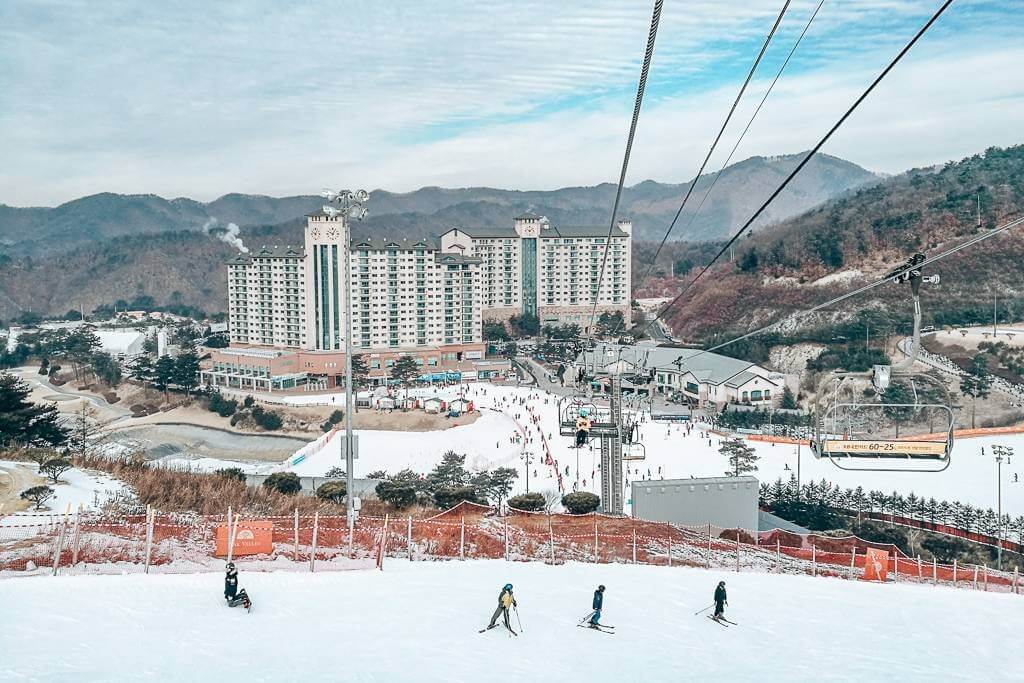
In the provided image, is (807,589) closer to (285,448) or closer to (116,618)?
(116,618)

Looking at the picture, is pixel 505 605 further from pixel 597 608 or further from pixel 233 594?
pixel 233 594

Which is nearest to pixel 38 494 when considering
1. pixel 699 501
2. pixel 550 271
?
pixel 699 501

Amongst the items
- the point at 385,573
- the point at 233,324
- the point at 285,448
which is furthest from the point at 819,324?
the point at 385,573

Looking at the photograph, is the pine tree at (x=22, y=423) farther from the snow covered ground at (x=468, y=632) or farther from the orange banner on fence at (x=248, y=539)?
the snow covered ground at (x=468, y=632)

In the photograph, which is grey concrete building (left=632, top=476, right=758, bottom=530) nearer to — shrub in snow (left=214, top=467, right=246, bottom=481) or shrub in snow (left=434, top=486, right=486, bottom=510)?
shrub in snow (left=434, top=486, right=486, bottom=510)

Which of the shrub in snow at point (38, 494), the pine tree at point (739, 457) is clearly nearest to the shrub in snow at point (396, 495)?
the shrub in snow at point (38, 494)
